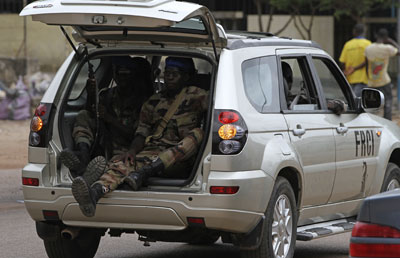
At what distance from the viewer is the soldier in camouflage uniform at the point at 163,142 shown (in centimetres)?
703

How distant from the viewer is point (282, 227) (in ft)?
24.4

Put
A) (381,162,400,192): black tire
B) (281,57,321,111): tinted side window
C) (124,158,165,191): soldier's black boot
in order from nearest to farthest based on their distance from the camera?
1. (124,158,165,191): soldier's black boot
2. (281,57,321,111): tinted side window
3. (381,162,400,192): black tire

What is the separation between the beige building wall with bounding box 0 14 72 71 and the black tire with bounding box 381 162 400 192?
12775 mm

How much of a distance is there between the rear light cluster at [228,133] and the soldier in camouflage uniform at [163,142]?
1.30ft

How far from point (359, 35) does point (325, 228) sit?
1017 cm

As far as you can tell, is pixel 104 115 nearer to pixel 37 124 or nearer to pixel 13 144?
pixel 37 124

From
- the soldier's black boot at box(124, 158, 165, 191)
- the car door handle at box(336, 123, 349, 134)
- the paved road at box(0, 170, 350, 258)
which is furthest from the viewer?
the paved road at box(0, 170, 350, 258)

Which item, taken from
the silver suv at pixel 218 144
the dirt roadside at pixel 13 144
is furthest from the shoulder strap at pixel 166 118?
the dirt roadside at pixel 13 144

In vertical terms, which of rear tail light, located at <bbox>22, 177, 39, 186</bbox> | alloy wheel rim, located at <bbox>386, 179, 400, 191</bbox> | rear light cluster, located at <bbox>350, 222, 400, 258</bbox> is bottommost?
alloy wheel rim, located at <bbox>386, 179, 400, 191</bbox>

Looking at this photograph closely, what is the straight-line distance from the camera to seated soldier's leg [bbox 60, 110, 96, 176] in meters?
7.23

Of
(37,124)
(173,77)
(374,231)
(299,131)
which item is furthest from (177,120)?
(374,231)

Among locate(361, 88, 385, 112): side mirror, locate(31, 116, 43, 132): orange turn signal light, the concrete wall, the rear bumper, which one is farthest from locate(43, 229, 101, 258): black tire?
the concrete wall

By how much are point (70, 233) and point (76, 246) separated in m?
0.60

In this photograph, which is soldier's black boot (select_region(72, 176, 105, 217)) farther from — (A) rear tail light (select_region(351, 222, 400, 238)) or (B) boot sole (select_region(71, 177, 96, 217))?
(A) rear tail light (select_region(351, 222, 400, 238))
